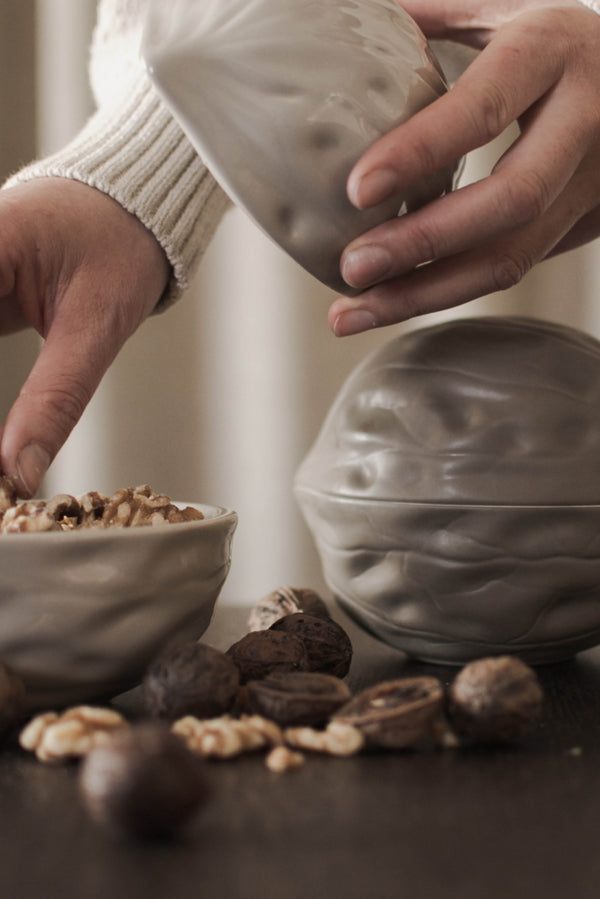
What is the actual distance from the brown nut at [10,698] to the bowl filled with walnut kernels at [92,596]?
2cm

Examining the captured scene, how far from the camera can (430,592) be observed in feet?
1.65

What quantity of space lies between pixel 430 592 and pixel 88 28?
1086 millimetres

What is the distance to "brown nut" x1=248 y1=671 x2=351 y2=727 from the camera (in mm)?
376

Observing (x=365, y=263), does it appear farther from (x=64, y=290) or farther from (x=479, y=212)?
(x=64, y=290)

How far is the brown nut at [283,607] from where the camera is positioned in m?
0.57

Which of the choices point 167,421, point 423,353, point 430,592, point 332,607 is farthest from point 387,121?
point 167,421

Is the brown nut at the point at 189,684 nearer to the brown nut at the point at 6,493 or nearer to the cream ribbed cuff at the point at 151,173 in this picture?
the brown nut at the point at 6,493

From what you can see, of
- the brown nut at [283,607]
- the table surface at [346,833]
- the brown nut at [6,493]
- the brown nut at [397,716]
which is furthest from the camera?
the brown nut at [283,607]

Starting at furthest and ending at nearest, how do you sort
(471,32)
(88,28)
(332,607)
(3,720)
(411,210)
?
(88,28)
(332,607)
(471,32)
(411,210)
(3,720)

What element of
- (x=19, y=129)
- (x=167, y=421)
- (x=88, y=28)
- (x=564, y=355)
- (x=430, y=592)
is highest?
(x=88, y=28)

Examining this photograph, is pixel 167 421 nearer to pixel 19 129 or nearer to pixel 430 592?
pixel 19 129

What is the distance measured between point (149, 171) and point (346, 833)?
0.52m

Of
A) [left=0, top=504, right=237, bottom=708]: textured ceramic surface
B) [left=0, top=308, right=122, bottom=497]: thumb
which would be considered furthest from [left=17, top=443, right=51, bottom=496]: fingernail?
[left=0, top=504, right=237, bottom=708]: textured ceramic surface

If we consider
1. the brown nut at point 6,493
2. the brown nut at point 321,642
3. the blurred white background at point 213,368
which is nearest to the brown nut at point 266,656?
the brown nut at point 321,642
